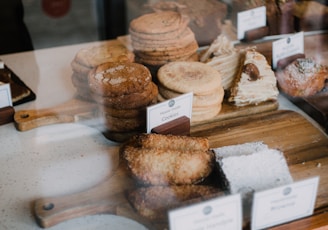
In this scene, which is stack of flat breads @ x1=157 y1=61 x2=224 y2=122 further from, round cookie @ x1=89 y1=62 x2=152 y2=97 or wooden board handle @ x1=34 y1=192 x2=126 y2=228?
wooden board handle @ x1=34 y1=192 x2=126 y2=228

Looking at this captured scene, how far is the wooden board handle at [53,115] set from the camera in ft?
5.17

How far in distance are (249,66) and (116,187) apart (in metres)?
0.69

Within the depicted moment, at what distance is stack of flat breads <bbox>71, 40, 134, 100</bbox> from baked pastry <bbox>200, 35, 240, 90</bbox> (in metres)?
0.29

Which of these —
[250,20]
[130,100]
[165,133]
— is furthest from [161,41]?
[250,20]

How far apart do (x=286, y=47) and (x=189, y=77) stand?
561 millimetres

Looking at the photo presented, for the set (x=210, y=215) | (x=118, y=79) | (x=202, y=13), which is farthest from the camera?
(x=202, y=13)

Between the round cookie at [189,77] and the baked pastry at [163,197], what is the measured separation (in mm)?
406

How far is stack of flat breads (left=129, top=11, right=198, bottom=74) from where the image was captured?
169 cm

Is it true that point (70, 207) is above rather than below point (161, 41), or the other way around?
below

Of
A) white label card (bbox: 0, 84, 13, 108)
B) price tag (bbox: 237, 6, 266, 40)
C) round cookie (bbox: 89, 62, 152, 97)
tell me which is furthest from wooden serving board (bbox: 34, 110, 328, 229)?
price tag (bbox: 237, 6, 266, 40)

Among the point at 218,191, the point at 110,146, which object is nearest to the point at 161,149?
the point at 218,191

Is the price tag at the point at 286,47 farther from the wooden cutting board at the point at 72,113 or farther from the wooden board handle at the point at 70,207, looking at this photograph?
the wooden board handle at the point at 70,207

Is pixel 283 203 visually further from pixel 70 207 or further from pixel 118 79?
pixel 118 79

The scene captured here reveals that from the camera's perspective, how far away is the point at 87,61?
5.39 ft
